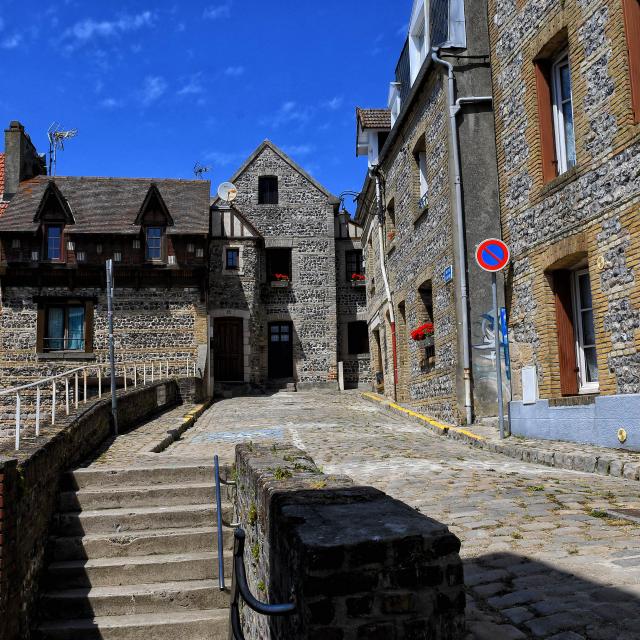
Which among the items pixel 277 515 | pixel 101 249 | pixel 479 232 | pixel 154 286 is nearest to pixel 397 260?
pixel 479 232

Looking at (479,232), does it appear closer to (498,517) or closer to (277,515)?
(498,517)

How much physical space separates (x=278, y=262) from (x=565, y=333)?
737 inches

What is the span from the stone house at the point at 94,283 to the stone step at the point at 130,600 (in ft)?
51.5

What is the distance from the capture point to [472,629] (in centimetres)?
297

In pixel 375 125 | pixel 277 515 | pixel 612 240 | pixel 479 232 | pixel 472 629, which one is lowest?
pixel 472 629

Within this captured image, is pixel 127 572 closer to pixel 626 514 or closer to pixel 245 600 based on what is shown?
pixel 245 600

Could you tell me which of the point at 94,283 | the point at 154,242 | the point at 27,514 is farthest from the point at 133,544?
the point at 154,242

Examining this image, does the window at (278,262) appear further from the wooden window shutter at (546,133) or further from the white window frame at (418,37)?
the wooden window shutter at (546,133)

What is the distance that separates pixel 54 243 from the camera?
879 inches

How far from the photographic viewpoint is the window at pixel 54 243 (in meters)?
22.2

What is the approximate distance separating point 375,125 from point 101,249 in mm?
10135

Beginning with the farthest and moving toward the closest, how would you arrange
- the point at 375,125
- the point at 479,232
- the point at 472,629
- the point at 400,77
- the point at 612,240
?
the point at 375,125
the point at 400,77
the point at 479,232
the point at 612,240
the point at 472,629

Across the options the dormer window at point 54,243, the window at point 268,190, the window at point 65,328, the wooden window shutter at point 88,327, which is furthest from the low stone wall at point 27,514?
the window at point 268,190

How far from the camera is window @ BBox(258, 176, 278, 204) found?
27.0m
